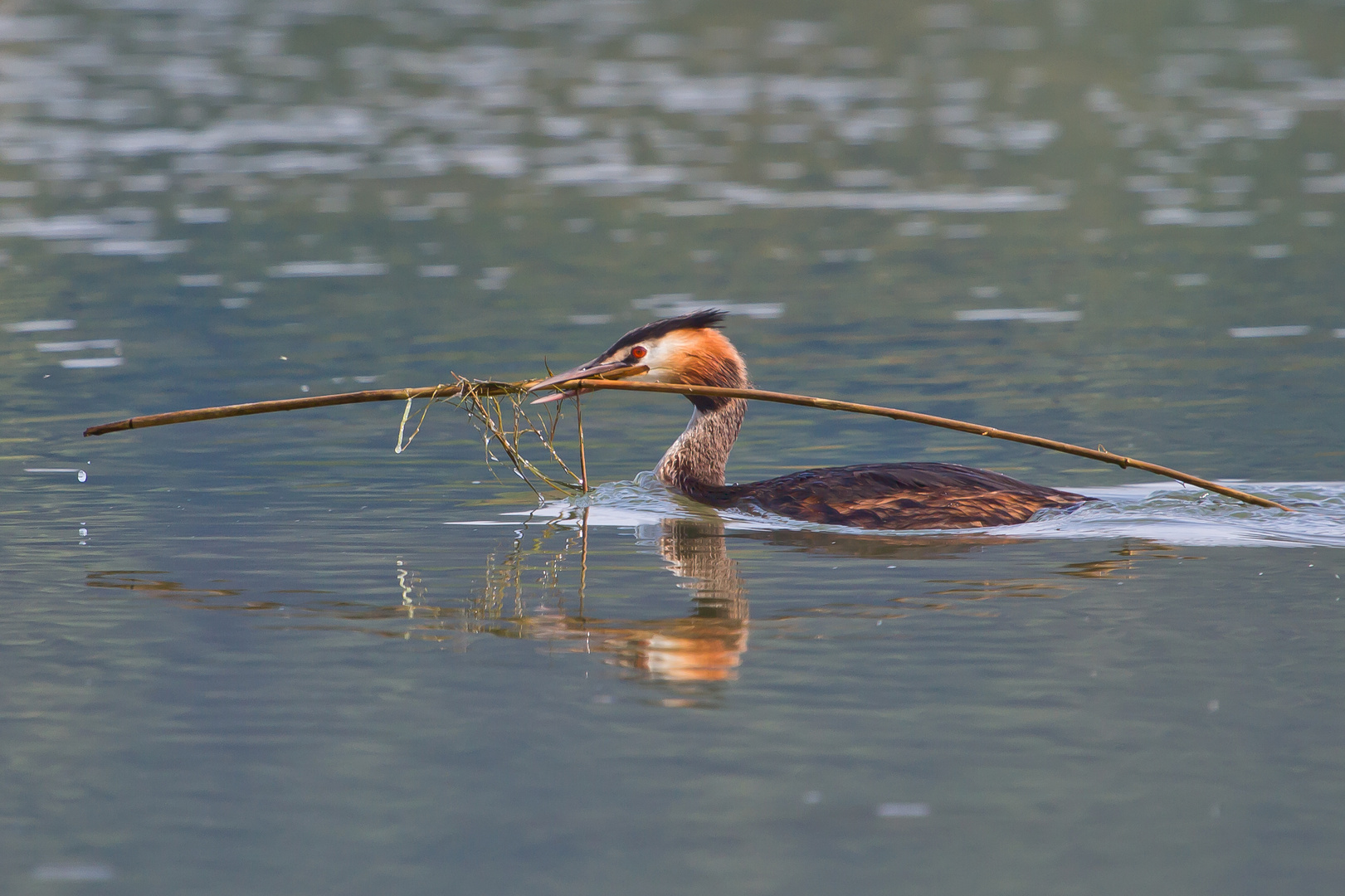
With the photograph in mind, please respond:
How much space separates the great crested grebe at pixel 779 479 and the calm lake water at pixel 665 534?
222mm

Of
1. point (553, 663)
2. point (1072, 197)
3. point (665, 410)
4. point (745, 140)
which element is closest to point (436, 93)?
point (745, 140)

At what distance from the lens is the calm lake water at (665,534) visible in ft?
19.3

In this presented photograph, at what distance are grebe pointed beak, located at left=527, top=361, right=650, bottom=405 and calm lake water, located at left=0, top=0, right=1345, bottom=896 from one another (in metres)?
0.75

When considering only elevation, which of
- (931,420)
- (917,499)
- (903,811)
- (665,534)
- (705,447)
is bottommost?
(903,811)

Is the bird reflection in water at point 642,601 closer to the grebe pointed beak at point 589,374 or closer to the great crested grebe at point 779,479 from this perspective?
the great crested grebe at point 779,479

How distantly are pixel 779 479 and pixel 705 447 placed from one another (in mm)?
958

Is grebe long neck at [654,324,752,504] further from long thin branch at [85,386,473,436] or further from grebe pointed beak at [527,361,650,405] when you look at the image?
long thin branch at [85,386,473,436]

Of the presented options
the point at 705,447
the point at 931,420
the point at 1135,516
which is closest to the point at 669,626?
the point at 931,420

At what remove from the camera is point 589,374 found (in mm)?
10805

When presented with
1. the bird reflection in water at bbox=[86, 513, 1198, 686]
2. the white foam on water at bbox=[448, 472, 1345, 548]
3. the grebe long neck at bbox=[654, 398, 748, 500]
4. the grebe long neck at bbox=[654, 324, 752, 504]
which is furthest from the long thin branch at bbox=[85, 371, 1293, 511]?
the grebe long neck at bbox=[654, 398, 748, 500]

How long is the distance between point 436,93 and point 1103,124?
1333 centimetres

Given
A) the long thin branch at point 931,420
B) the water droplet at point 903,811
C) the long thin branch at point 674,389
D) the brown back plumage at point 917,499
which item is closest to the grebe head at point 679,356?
the brown back plumage at point 917,499

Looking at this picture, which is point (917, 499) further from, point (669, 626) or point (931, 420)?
point (669, 626)

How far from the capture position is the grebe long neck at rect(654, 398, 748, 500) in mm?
11781
